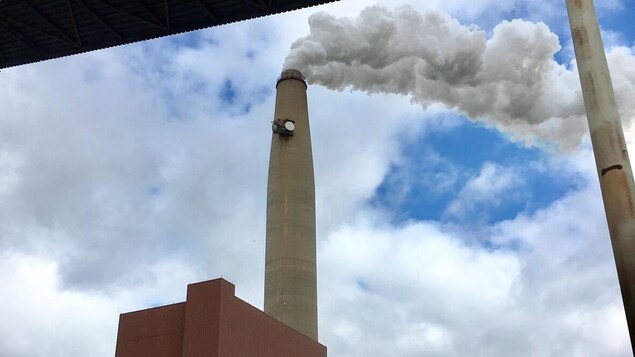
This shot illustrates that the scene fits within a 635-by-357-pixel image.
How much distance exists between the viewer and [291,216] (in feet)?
132

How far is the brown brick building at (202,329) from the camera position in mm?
22641

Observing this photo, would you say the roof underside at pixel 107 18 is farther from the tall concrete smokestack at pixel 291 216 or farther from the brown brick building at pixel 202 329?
the tall concrete smokestack at pixel 291 216

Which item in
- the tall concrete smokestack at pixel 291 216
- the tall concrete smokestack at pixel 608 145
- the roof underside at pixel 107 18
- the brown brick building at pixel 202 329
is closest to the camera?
the tall concrete smokestack at pixel 608 145

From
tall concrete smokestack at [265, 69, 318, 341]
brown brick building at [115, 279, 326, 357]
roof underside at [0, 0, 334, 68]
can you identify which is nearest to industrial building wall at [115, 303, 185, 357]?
brown brick building at [115, 279, 326, 357]

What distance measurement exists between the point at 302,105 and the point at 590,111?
104 feet

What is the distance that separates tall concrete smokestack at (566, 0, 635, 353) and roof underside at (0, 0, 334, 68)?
13395mm

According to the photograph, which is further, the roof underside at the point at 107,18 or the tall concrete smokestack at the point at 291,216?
the tall concrete smokestack at the point at 291,216

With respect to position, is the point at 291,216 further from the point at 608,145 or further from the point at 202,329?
the point at 608,145

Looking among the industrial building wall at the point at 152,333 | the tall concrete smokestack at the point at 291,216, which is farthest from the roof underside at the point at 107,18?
the tall concrete smokestack at the point at 291,216

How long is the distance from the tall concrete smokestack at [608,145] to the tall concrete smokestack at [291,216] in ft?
89.8

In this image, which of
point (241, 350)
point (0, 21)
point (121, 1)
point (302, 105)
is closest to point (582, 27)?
point (241, 350)

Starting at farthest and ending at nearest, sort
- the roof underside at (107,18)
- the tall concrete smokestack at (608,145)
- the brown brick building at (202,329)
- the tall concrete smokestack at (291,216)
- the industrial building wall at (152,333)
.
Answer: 1. the tall concrete smokestack at (291,216)
2. the roof underside at (107,18)
3. the industrial building wall at (152,333)
4. the brown brick building at (202,329)
5. the tall concrete smokestack at (608,145)

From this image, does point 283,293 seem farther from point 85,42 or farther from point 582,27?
point 582,27

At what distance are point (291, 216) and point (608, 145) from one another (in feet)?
96.0
